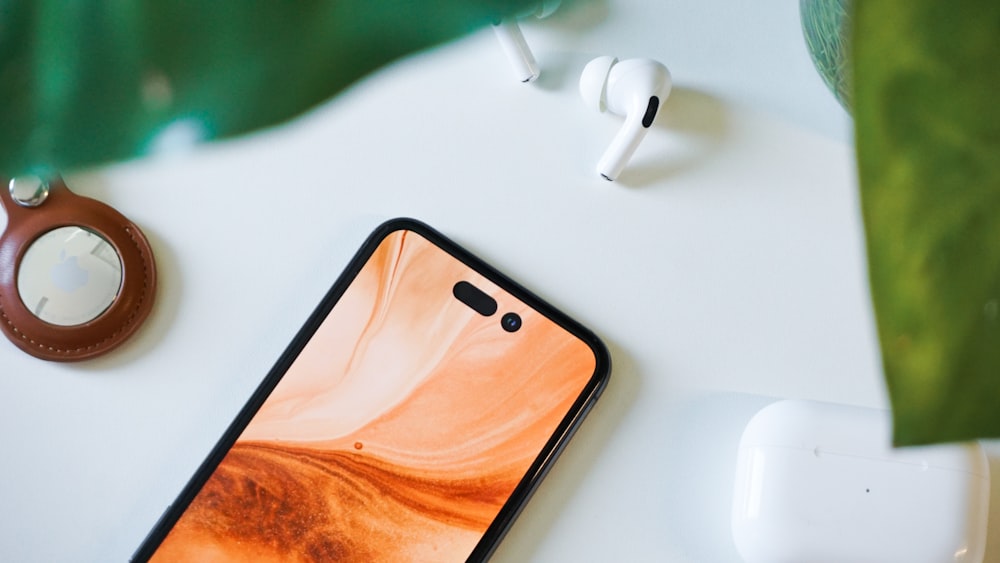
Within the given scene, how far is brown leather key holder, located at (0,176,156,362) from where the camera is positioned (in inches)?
A: 15.6

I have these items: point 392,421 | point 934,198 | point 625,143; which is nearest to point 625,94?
point 625,143

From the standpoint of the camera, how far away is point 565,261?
0.41 meters

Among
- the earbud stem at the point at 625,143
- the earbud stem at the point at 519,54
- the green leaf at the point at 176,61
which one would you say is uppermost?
the green leaf at the point at 176,61

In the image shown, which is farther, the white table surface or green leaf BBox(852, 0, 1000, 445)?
the white table surface

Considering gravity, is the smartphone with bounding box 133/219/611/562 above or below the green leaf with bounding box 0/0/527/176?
below

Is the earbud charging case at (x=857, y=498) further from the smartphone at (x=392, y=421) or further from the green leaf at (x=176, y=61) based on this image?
the green leaf at (x=176, y=61)

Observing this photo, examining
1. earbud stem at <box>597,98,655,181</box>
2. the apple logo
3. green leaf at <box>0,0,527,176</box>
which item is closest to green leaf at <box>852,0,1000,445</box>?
green leaf at <box>0,0,527,176</box>

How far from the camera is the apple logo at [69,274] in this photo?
40 cm

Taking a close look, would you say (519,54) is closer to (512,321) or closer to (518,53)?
(518,53)

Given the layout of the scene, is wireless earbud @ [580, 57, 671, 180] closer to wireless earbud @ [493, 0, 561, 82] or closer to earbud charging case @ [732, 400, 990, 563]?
wireless earbud @ [493, 0, 561, 82]

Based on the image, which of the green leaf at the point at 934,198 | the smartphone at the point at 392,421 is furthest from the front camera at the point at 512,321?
the green leaf at the point at 934,198

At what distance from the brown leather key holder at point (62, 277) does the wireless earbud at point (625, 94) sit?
22 centimetres

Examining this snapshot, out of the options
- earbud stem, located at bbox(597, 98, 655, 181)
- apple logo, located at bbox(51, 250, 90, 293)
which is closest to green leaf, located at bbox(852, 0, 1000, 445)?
earbud stem, located at bbox(597, 98, 655, 181)

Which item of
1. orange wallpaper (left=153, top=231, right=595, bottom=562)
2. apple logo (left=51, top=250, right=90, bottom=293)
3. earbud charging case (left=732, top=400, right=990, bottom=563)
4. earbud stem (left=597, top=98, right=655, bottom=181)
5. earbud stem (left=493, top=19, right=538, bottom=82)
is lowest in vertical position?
earbud charging case (left=732, top=400, right=990, bottom=563)
